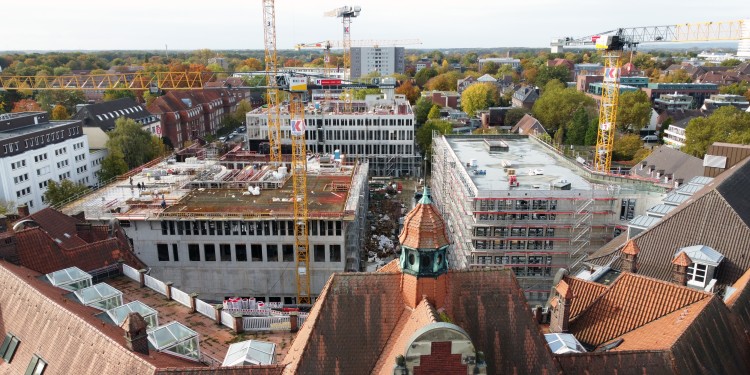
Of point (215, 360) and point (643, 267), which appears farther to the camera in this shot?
point (643, 267)

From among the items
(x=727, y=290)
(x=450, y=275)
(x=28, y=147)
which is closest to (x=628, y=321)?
(x=727, y=290)

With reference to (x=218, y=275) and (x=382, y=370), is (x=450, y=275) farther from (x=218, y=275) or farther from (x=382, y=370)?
(x=218, y=275)

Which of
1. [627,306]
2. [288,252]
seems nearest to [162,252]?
[288,252]

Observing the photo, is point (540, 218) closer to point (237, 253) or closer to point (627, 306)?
point (627, 306)

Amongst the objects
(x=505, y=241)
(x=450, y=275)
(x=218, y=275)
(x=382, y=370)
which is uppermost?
(x=450, y=275)

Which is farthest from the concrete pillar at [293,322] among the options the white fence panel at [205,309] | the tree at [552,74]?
the tree at [552,74]

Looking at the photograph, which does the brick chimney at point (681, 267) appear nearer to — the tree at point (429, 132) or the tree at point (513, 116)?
the tree at point (429, 132)

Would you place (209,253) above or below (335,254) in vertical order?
above
